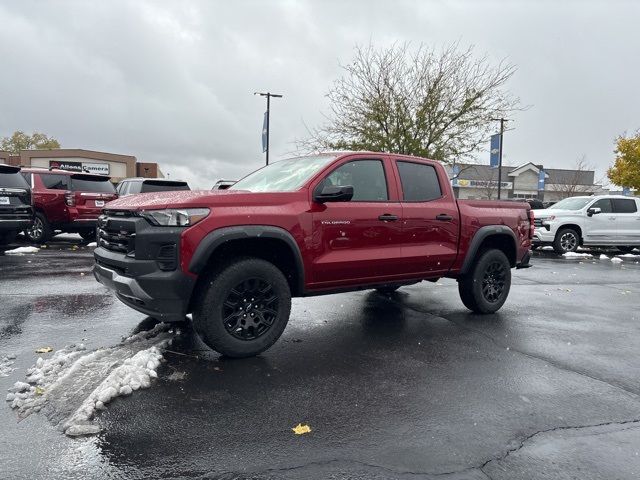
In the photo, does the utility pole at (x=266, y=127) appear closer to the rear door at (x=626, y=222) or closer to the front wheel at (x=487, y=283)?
the rear door at (x=626, y=222)

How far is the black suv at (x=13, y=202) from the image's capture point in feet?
32.2

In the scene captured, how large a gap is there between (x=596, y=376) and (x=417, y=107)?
18.0 m

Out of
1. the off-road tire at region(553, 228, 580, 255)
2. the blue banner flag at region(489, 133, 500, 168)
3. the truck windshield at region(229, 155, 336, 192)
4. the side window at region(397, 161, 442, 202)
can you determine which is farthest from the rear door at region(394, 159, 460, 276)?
the blue banner flag at region(489, 133, 500, 168)

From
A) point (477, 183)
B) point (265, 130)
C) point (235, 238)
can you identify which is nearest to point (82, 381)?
point (235, 238)

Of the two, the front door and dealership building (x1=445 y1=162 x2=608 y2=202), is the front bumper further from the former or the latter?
dealership building (x1=445 y1=162 x2=608 y2=202)

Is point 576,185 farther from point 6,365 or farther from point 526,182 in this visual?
point 6,365

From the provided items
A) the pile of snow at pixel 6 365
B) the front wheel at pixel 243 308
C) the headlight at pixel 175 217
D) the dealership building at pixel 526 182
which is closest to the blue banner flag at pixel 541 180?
the dealership building at pixel 526 182

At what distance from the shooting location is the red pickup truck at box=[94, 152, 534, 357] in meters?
3.92

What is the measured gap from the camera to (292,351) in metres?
4.57

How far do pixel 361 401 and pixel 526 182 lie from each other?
5696 cm

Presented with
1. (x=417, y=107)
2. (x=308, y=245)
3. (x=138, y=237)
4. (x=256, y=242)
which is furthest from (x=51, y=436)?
(x=417, y=107)

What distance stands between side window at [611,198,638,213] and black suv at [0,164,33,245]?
16.0 meters

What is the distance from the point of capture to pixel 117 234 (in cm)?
433

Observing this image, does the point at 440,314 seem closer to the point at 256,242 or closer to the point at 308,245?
the point at 308,245
